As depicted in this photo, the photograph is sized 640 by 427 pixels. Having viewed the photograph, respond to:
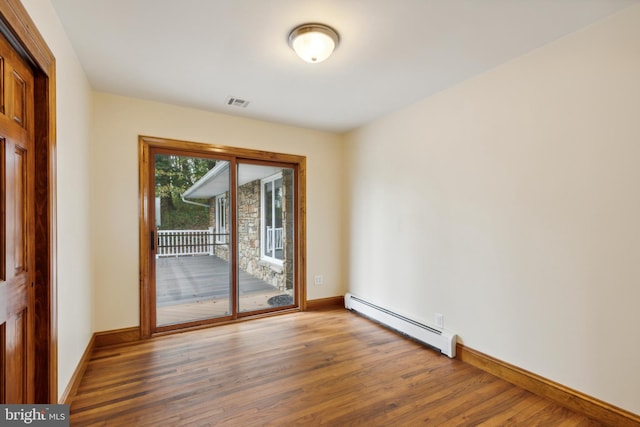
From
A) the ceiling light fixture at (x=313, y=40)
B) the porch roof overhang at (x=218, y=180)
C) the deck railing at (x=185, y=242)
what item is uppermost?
the ceiling light fixture at (x=313, y=40)

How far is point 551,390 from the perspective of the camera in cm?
213

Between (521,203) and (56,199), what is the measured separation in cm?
325

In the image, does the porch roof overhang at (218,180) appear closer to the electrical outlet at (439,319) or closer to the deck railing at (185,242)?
the deck railing at (185,242)

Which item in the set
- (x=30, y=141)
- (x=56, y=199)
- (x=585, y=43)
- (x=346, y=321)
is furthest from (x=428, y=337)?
(x=30, y=141)

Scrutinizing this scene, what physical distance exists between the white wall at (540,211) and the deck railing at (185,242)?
238 centimetres

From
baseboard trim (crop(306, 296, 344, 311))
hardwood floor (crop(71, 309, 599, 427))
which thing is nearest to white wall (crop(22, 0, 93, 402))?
hardwood floor (crop(71, 309, 599, 427))

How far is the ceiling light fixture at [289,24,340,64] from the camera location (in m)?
1.98

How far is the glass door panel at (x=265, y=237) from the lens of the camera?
388 centimetres

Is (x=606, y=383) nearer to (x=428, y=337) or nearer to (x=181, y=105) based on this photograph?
(x=428, y=337)

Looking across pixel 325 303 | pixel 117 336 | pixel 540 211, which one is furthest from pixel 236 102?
pixel 540 211

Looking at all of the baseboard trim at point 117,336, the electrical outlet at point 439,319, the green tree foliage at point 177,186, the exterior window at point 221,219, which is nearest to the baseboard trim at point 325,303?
the exterior window at point 221,219

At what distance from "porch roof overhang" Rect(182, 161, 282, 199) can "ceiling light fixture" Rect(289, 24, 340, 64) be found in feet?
6.54

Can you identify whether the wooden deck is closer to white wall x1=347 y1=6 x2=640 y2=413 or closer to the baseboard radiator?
the baseboard radiator

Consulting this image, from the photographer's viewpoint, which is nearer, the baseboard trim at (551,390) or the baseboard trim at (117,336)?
the baseboard trim at (551,390)
